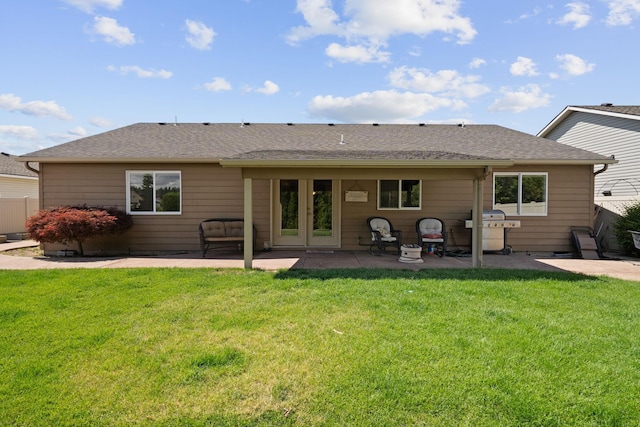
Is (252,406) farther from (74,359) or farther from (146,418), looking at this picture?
(74,359)

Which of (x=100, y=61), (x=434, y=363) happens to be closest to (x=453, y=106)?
(x=100, y=61)

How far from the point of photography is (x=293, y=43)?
35.7ft

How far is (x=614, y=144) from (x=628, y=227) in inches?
184

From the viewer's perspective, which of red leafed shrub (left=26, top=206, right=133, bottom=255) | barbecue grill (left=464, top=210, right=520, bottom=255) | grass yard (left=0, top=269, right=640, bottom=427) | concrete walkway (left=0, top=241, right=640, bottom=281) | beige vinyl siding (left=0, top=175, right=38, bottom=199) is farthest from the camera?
beige vinyl siding (left=0, top=175, right=38, bottom=199)

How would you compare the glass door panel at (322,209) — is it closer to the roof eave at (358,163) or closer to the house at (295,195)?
the house at (295,195)

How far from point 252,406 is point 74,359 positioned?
1629 mm

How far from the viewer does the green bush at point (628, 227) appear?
8074 mm

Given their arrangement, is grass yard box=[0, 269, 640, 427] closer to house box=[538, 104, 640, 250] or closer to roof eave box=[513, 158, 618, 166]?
roof eave box=[513, 158, 618, 166]

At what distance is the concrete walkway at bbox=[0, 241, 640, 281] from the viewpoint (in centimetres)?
642

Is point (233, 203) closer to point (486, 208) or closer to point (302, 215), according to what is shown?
point (302, 215)

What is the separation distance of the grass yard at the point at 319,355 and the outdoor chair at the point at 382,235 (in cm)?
300

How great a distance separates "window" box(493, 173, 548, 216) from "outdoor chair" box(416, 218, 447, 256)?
1.87 m

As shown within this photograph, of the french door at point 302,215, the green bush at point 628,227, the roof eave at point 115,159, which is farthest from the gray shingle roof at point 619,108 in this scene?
the roof eave at point 115,159

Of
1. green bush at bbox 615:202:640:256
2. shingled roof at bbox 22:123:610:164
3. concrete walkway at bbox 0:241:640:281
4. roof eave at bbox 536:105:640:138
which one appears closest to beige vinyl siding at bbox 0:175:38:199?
shingled roof at bbox 22:123:610:164
